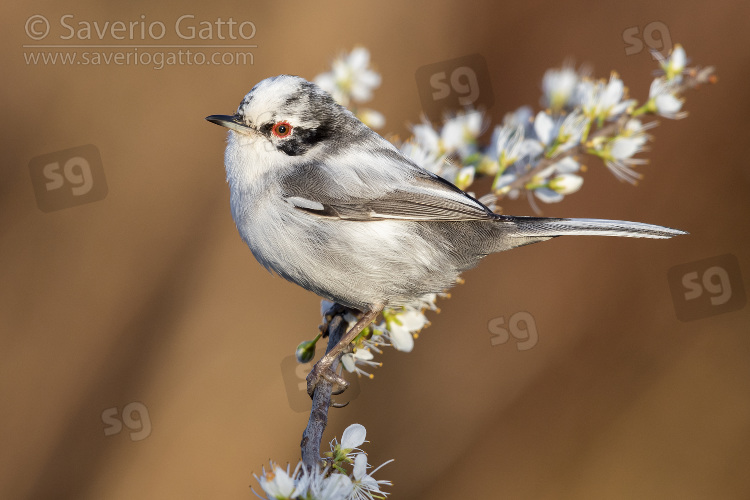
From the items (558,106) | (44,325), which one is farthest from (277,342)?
(558,106)

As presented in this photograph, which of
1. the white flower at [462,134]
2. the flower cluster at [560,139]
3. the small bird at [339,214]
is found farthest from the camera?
the white flower at [462,134]

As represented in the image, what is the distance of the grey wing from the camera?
7.86 feet

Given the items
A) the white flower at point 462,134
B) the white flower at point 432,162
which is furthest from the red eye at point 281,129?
the white flower at point 462,134

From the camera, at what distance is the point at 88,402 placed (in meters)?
3.99
